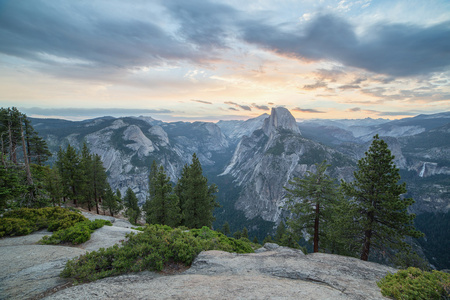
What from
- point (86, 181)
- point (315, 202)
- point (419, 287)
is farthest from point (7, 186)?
point (315, 202)

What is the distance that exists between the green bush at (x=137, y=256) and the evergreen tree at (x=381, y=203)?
14227mm

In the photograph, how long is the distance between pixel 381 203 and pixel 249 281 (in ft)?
42.2

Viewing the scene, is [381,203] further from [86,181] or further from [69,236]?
[86,181]

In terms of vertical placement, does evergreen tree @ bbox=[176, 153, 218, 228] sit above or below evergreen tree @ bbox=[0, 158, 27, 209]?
below

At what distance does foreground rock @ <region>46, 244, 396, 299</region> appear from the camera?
679 cm

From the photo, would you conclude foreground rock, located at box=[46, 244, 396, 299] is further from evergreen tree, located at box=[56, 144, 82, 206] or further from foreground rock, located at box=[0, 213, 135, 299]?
evergreen tree, located at box=[56, 144, 82, 206]

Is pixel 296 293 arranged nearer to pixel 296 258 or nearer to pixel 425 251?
pixel 296 258

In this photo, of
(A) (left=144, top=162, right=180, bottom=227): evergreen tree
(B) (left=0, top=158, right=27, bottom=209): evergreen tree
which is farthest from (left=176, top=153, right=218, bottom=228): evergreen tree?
(B) (left=0, top=158, right=27, bottom=209): evergreen tree

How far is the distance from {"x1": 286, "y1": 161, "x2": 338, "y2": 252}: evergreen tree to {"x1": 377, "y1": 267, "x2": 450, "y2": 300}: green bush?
10993 millimetres

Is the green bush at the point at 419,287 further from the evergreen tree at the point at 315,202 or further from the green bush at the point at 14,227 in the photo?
the green bush at the point at 14,227

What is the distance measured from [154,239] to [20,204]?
16075 millimetres

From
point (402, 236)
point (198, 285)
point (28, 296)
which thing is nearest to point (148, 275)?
point (198, 285)

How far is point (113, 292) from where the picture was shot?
22.4ft

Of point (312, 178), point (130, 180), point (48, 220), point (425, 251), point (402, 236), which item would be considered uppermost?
point (312, 178)
